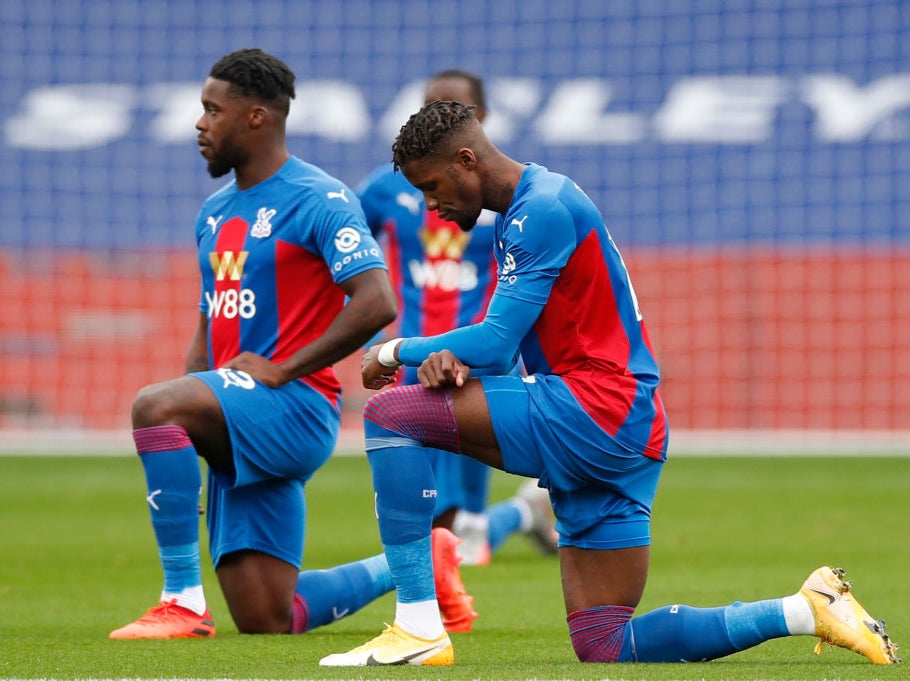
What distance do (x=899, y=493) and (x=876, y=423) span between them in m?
10.0

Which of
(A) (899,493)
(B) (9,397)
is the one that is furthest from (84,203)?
(A) (899,493)

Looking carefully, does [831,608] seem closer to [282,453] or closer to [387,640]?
[387,640]

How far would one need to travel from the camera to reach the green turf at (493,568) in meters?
4.48

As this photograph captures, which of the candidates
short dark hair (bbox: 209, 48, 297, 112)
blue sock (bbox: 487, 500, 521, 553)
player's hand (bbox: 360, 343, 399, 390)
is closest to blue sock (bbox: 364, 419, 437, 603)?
player's hand (bbox: 360, 343, 399, 390)

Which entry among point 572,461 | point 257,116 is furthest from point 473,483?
point 572,461

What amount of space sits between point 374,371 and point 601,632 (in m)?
0.98

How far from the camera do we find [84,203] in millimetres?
17047

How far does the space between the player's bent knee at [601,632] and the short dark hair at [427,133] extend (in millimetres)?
1385

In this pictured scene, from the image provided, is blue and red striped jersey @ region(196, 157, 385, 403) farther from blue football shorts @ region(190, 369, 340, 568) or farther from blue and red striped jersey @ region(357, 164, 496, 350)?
blue and red striped jersey @ region(357, 164, 496, 350)

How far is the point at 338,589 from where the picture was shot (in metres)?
5.71

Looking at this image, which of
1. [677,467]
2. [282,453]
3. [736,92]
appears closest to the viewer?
[282,453]

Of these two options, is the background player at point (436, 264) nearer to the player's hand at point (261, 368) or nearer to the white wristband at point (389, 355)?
the player's hand at point (261, 368)

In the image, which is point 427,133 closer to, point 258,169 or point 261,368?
point 261,368

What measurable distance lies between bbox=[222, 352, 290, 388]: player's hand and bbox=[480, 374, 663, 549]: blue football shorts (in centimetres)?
117
